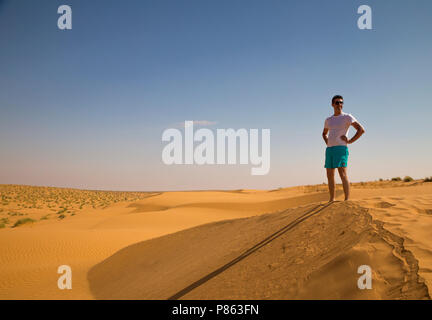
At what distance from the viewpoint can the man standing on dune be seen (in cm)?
563

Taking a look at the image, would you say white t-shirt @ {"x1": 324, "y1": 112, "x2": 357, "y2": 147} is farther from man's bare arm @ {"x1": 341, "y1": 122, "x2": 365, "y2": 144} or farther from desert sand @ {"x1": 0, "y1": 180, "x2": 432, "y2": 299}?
desert sand @ {"x1": 0, "y1": 180, "x2": 432, "y2": 299}

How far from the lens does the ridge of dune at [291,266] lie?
3.01 m

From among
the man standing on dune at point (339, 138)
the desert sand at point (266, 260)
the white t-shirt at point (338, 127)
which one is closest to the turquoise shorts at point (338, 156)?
the man standing on dune at point (339, 138)

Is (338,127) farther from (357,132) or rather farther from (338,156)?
(338,156)

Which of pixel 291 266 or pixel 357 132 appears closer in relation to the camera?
pixel 291 266

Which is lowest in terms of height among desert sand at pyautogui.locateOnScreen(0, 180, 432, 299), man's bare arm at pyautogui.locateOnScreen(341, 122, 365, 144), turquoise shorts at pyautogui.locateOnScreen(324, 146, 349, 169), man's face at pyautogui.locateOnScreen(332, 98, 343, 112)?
desert sand at pyautogui.locateOnScreen(0, 180, 432, 299)

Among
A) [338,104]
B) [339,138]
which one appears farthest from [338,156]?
[338,104]

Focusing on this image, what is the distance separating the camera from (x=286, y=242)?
15.8ft

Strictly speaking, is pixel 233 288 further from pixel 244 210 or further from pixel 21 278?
pixel 244 210

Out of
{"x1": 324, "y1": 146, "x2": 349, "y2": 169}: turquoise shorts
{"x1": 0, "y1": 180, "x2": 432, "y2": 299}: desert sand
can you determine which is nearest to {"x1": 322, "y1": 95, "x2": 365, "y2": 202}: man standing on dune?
{"x1": 324, "y1": 146, "x2": 349, "y2": 169}: turquoise shorts

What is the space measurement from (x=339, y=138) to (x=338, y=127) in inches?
9.6

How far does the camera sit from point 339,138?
5.69m
